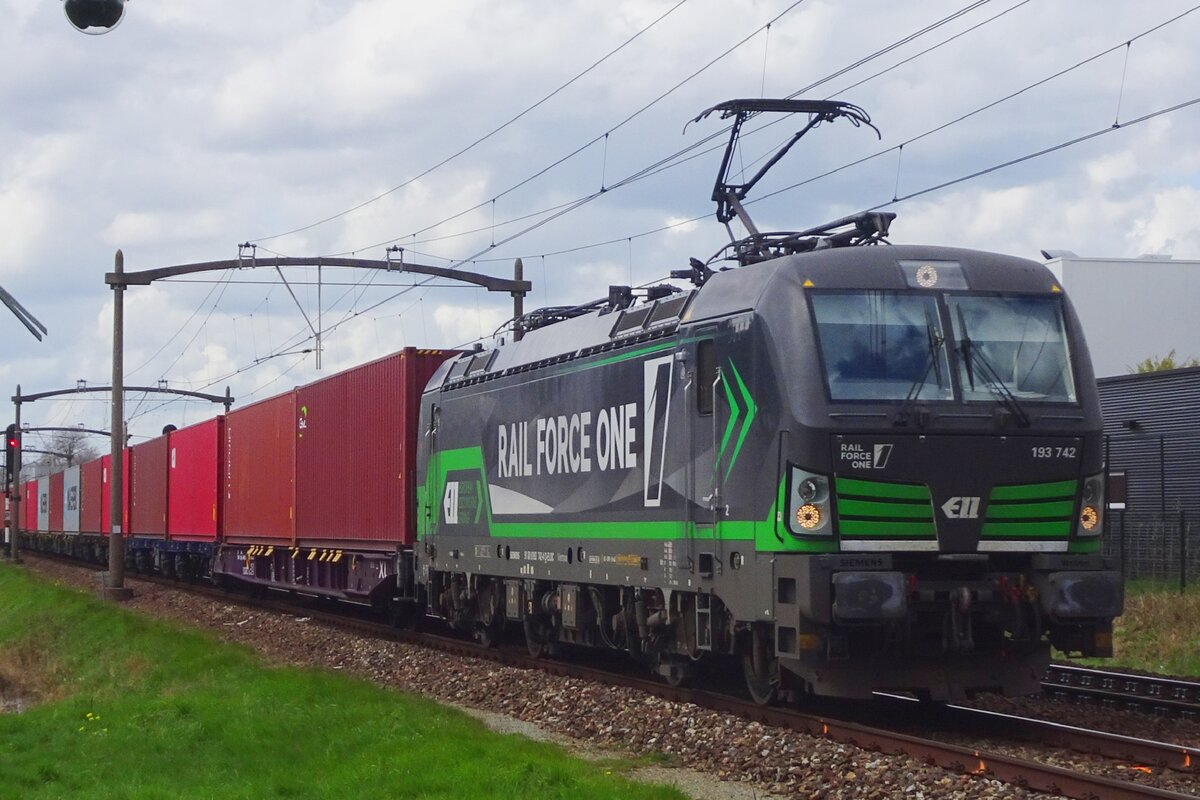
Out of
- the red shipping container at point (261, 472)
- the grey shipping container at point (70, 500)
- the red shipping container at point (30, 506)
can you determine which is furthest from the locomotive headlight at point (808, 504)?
the red shipping container at point (30, 506)

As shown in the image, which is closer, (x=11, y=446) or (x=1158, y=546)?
(x=1158, y=546)

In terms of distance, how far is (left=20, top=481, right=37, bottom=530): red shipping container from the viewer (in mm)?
74438

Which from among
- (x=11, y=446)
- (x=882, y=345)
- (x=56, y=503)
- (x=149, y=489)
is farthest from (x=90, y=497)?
(x=882, y=345)

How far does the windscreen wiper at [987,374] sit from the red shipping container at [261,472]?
18412 millimetres

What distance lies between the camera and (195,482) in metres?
37.5

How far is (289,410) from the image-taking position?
2877 centimetres

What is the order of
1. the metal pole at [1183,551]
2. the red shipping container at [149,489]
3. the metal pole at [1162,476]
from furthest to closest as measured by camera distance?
the red shipping container at [149,489], the metal pole at [1162,476], the metal pole at [1183,551]

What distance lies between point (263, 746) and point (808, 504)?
4620mm

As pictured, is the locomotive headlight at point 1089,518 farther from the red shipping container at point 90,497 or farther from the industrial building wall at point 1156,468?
the red shipping container at point 90,497

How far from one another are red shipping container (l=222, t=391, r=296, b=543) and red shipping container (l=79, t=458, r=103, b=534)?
59.4 ft

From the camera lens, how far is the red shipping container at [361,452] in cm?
2211

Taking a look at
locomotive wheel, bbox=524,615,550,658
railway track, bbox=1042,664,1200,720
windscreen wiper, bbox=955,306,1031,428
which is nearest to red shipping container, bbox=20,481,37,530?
locomotive wheel, bbox=524,615,550,658

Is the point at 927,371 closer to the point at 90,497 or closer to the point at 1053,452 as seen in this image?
the point at 1053,452

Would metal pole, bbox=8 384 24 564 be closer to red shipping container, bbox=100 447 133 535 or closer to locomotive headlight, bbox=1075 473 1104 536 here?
red shipping container, bbox=100 447 133 535
